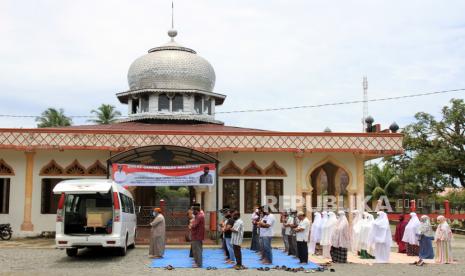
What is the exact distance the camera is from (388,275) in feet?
36.9

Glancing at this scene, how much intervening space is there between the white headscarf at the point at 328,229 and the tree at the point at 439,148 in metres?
17.0

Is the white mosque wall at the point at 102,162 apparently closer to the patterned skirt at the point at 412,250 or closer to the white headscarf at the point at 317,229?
the white headscarf at the point at 317,229

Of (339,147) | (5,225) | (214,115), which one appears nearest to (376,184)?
(214,115)

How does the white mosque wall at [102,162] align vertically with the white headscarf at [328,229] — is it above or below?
above

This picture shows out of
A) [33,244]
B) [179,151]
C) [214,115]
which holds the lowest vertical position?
[33,244]

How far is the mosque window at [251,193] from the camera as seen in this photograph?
2036 cm

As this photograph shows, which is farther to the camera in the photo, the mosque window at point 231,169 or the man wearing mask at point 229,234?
the mosque window at point 231,169

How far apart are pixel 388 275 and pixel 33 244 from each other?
11072mm

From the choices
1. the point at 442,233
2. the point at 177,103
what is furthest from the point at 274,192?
the point at 442,233

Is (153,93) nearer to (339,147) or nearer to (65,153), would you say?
(65,153)

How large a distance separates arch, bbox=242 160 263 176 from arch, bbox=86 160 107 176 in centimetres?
516

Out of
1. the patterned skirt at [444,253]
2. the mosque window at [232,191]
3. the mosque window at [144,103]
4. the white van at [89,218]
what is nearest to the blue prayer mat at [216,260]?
the white van at [89,218]

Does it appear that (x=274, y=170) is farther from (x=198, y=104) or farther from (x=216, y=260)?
(x=216, y=260)

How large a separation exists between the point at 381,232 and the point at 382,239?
18 centimetres
